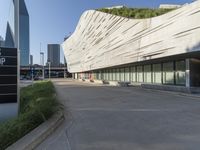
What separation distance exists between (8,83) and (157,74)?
2656cm

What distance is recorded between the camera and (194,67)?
2877 cm

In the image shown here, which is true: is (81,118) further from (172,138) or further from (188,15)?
(188,15)

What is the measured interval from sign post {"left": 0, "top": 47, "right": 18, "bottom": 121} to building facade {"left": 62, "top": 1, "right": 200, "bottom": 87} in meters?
13.7

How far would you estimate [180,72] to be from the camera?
30578 millimetres

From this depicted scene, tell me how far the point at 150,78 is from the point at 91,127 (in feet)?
99.4

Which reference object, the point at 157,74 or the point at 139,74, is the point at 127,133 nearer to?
the point at 157,74

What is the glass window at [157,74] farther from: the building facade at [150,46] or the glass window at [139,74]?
the glass window at [139,74]

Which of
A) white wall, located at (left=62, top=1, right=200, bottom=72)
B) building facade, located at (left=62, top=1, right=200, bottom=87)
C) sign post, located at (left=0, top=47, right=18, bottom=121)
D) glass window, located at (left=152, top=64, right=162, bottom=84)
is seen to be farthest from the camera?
glass window, located at (left=152, top=64, right=162, bottom=84)

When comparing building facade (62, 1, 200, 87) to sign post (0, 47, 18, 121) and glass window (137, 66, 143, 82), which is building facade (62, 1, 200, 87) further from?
sign post (0, 47, 18, 121)

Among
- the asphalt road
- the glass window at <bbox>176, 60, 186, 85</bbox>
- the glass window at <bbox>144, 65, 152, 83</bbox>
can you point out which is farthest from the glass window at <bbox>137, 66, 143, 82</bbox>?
the asphalt road

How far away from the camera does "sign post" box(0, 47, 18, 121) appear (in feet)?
41.7

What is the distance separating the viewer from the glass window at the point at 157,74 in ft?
119

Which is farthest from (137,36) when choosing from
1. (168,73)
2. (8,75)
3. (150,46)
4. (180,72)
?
(8,75)

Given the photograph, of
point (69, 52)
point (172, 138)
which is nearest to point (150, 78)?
point (172, 138)
